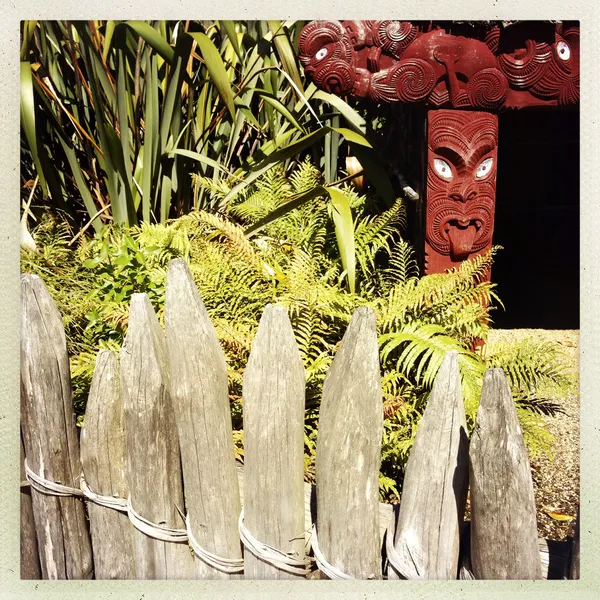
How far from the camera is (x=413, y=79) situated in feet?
6.13

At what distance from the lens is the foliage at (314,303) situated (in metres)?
1.82

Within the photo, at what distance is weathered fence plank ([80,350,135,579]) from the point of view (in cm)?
130

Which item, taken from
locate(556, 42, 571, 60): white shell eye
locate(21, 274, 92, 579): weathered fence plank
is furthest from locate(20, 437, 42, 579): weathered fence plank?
locate(556, 42, 571, 60): white shell eye

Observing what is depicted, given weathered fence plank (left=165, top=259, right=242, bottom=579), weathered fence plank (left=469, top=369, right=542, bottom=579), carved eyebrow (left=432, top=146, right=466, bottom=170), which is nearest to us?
weathered fence plank (left=469, top=369, right=542, bottom=579)

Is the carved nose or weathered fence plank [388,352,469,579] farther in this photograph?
the carved nose

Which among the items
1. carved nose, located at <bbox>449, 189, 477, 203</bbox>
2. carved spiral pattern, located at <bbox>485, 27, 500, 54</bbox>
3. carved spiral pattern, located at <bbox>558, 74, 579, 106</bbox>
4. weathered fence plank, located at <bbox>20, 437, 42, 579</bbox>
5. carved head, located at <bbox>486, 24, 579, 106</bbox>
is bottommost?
weathered fence plank, located at <bbox>20, 437, 42, 579</bbox>

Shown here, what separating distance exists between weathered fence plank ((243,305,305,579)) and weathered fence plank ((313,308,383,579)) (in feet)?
0.16

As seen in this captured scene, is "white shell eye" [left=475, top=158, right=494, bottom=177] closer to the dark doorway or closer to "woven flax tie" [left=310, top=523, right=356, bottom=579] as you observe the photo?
the dark doorway

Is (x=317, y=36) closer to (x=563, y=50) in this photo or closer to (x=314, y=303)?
(x=563, y=50)

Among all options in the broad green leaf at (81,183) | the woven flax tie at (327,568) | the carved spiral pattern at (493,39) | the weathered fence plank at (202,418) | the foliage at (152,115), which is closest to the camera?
the weathered fence plank at (202,418)

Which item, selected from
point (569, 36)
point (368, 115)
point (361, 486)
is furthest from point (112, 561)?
point (368, 115)

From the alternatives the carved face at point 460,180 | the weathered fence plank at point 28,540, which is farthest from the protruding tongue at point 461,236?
the weathered fence plank at point 28,540

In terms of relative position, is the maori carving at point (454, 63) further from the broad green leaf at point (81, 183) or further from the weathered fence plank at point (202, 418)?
the broad green leaf at point (81, 183)

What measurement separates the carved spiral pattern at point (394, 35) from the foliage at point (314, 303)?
0.59 m
